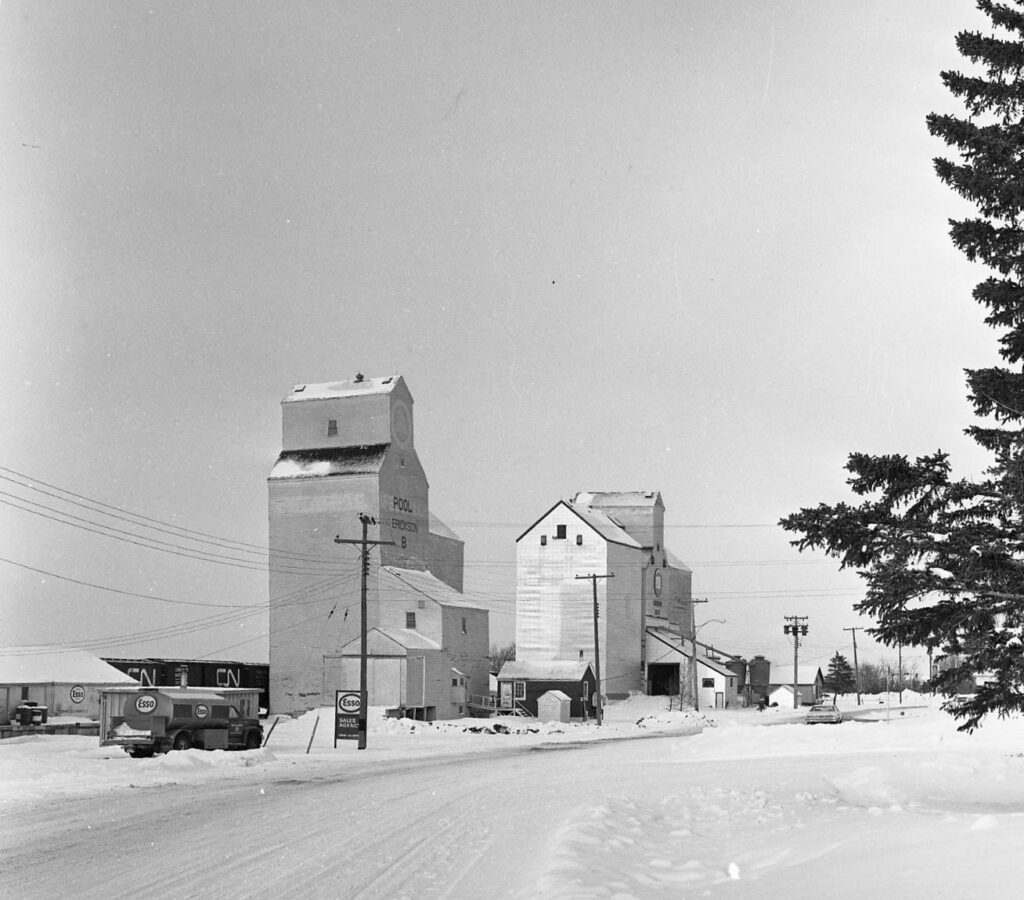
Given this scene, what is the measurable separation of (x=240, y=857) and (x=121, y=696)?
26.3m

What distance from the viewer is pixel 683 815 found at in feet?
54.9

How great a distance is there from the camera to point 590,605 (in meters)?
79.6

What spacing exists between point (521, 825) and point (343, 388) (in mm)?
58972

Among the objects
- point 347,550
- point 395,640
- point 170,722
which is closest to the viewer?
point 170,722

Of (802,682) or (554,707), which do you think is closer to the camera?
(554,707)

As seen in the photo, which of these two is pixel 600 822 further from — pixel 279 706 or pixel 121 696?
pixel 279 706

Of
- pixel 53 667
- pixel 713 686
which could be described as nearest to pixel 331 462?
pixel 53 667

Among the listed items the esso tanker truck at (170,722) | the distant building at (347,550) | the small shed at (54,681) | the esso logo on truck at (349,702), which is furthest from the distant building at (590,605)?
the esso tanker truck at (170,722)

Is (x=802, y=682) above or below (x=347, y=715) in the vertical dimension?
below

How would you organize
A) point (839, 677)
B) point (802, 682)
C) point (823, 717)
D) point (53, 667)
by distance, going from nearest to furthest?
point (53, 667) < point (823, 717) < point (802, 682) < point (839, 677)

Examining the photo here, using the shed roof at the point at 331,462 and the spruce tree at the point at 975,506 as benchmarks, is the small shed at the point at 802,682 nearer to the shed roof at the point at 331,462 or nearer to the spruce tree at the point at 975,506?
the shed roof at the point at 331,462

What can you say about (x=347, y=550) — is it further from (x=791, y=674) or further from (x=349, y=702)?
(x=791, y=674)

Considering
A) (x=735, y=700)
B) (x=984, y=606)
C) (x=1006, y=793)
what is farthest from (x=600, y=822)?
(x=735, y=700)

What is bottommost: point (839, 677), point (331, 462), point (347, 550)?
point (839, 677)
